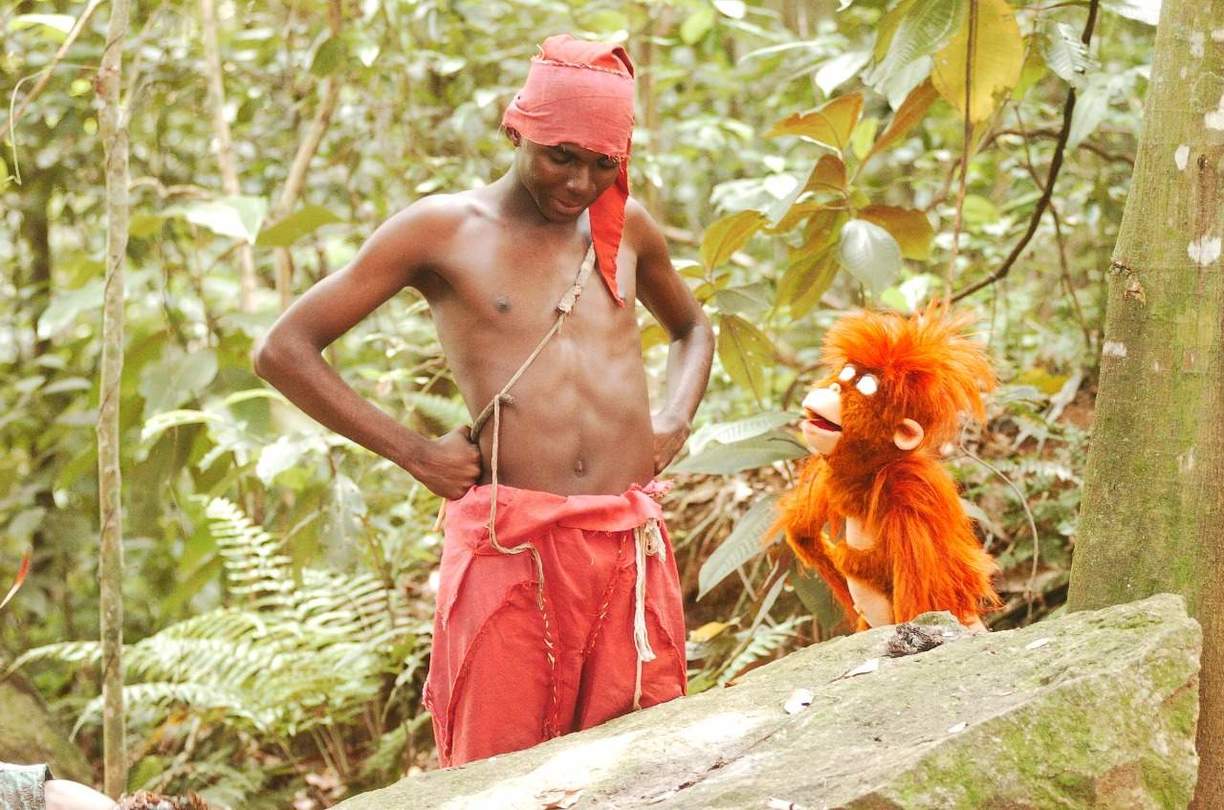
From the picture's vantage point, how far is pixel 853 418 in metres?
2.55

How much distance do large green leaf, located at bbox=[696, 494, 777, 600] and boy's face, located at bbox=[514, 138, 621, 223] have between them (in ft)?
3.14

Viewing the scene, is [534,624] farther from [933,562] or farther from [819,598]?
[819,598]

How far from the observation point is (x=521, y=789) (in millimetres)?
1920

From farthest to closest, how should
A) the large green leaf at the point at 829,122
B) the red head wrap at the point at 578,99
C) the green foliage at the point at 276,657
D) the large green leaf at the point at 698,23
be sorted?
the large green leaf at the point at 698,23
the green foliage at the point at 276,657
the large green leaf at the point at 829,122
the red head wrap at the point at 578,99

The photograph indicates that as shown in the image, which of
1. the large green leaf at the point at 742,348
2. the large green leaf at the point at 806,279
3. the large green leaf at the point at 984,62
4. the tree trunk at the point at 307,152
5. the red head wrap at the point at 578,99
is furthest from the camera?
the tree trunk at the point at 307,152

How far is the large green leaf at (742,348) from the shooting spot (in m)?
3.41

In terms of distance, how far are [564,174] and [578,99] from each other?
0.48 ft

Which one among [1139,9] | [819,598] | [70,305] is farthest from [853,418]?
[70,305]

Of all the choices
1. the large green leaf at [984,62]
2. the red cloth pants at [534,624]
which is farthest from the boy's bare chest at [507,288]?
the large green leaf at [984,62]

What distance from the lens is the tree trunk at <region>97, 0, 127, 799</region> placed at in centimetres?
300

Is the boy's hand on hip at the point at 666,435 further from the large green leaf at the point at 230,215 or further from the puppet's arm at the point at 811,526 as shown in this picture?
the large green leaf at the point at 230,215

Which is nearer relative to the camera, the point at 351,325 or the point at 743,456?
the point at 351,325

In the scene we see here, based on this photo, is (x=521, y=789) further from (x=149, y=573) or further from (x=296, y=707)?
(x=149, y=573)

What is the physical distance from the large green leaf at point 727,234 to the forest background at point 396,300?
11mm
